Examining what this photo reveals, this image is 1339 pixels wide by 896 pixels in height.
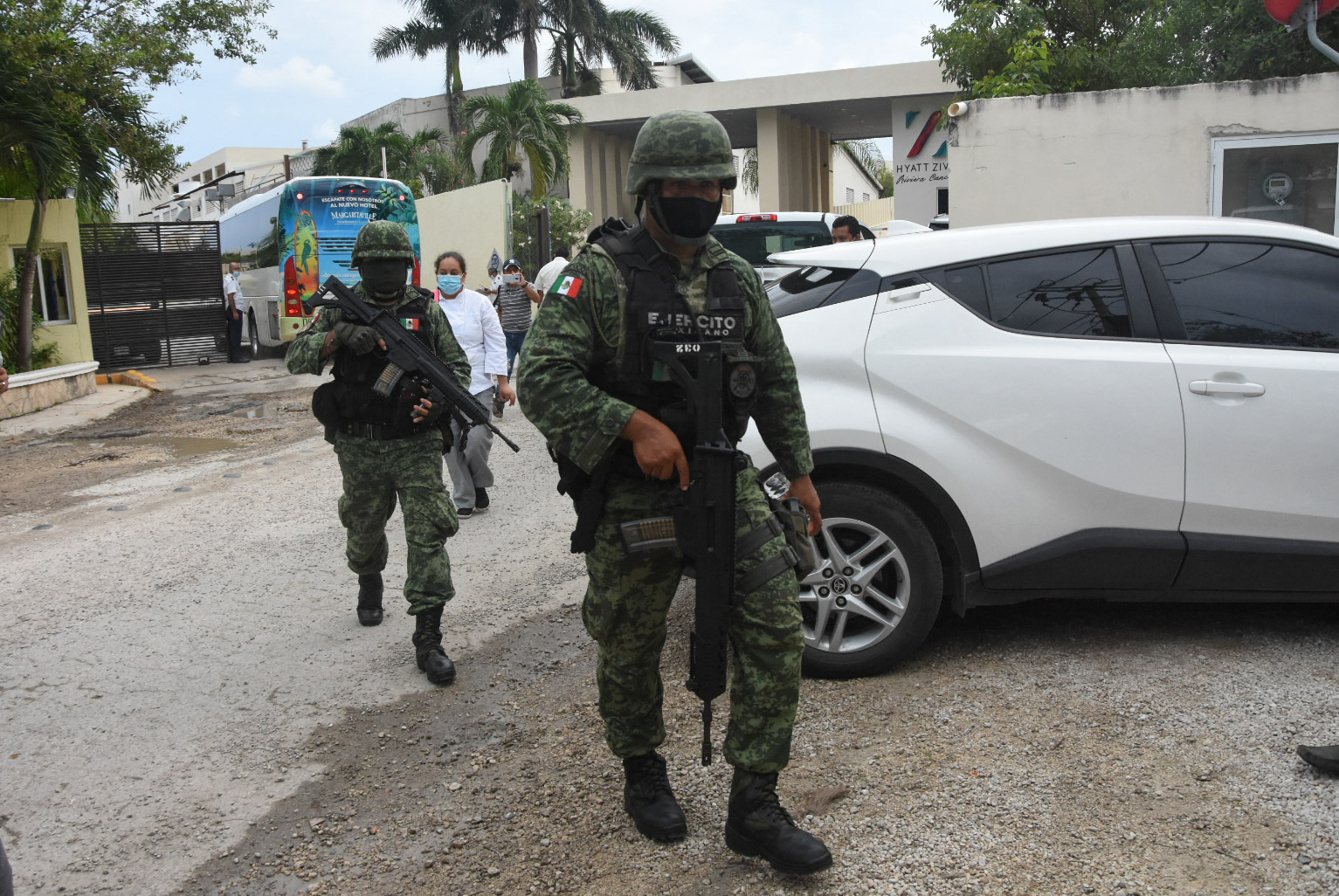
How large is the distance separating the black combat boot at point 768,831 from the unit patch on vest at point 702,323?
3.66 ft

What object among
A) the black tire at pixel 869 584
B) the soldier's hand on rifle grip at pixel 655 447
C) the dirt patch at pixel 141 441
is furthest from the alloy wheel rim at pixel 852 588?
the dirt patch at pixel 141 441

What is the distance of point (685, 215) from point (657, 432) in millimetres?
576

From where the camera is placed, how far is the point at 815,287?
4297 mm

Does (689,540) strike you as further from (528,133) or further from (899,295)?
(528,133)

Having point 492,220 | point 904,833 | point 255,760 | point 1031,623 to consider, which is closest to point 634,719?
point 904,833

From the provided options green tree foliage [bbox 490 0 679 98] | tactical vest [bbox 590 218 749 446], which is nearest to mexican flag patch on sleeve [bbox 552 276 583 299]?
A: tactical vest [bbox 590 218 749 446]

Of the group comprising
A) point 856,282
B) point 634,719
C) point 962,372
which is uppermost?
point 856,282

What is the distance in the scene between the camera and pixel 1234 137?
11.2 meters

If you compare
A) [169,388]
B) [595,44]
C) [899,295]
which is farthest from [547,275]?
[595,44]

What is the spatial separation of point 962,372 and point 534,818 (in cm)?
212

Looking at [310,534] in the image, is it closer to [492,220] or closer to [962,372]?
[962,372]

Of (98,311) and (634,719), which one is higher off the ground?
(98,311)

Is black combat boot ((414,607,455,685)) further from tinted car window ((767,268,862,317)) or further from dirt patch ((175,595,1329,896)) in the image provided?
tinted car window ((767,268,862,317))

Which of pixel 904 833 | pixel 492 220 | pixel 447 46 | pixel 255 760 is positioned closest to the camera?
pixel 904 833
